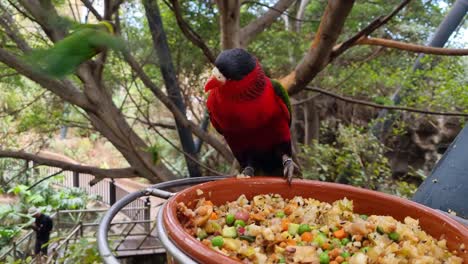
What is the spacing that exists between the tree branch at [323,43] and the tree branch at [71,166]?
4.46ft

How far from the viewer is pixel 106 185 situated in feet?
23.7

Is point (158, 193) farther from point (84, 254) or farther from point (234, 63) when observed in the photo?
point (84, 254)

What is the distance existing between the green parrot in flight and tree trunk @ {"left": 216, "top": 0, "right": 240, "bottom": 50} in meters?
1.57

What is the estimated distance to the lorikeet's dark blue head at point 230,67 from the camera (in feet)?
3.77

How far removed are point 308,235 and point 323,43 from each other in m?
1.20

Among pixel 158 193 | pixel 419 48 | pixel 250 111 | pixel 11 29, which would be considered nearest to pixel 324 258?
pixel 158 193

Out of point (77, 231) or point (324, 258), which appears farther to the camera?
point (77, 231)

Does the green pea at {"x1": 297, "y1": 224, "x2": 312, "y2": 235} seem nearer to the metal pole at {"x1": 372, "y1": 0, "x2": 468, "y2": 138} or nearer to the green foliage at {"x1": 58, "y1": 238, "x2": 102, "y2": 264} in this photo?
the green foliage at {"x1": 58, "y1": 238, "x2": 102, "y2": 264}

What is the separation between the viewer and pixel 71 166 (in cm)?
251

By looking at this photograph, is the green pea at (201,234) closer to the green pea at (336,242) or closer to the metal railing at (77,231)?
the green pea at (336,242)

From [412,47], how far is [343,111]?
472 cm

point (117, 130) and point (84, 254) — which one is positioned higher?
point (117, 130)

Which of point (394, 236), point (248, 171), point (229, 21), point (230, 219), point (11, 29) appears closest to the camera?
point (394, 236)

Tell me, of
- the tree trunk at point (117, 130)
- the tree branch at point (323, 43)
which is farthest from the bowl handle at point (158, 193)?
the tree trunk at point (117, 130)
